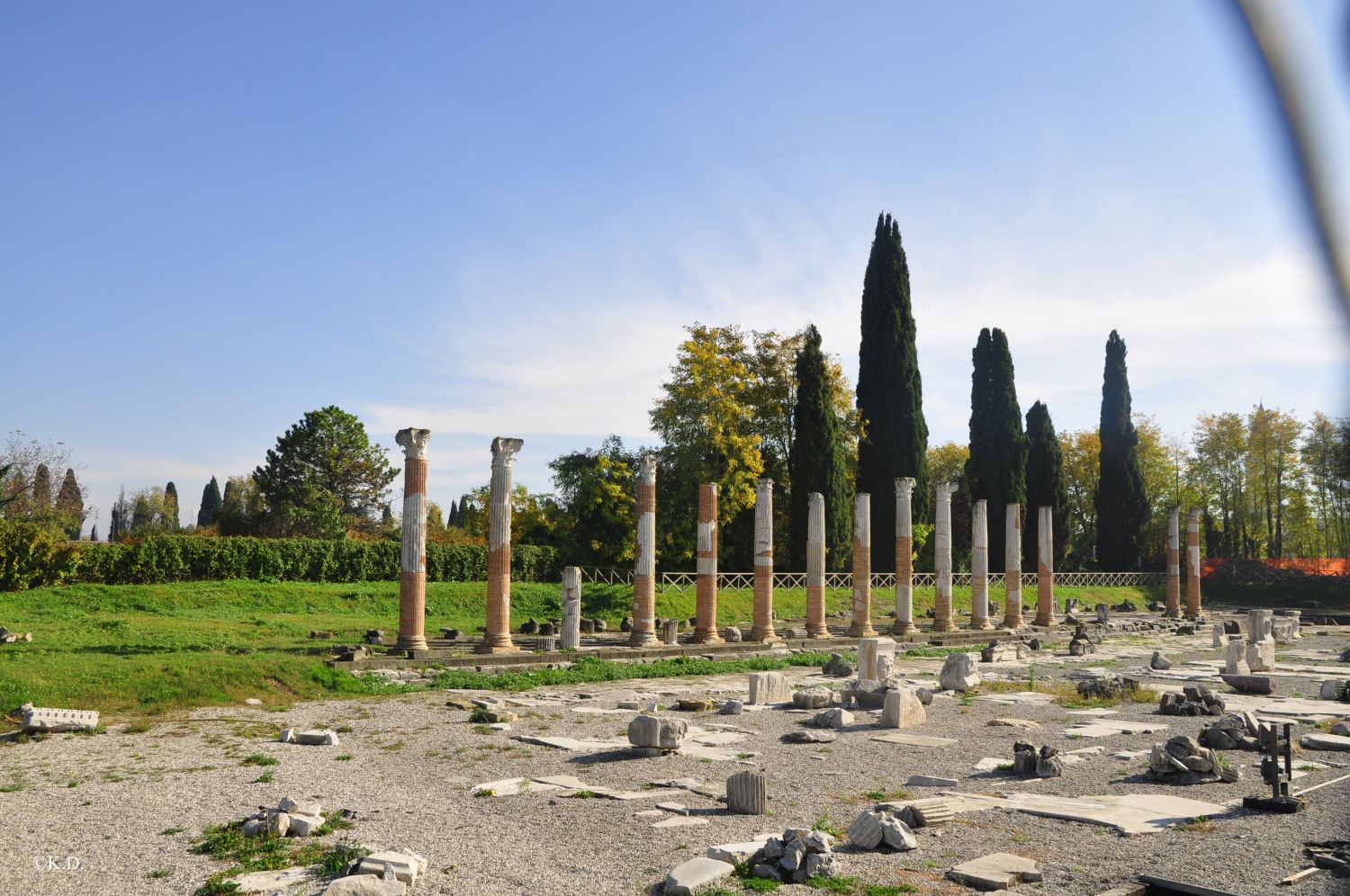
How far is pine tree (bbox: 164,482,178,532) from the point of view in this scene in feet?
289

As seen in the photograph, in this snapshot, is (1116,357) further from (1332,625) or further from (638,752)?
(638,752)

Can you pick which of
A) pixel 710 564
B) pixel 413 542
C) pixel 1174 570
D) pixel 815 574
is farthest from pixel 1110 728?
pixel 1174 570

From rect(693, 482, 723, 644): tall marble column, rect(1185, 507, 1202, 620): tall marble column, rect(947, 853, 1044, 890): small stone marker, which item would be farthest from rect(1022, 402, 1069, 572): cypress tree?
rect(947, 853, 1044, 890): small stone marker

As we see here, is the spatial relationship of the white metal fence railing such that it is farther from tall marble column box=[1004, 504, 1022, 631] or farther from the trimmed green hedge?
tall marble column box=[1004, 504, 1022, 631]

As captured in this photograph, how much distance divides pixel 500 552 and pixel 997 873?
63.7ft

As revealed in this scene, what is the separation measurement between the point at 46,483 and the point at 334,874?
6369 cm

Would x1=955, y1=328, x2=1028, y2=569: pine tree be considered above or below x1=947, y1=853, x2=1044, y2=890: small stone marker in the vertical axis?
above

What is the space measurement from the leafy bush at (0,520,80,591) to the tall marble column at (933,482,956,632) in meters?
31.0

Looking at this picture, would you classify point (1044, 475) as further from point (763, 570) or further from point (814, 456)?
point (763, 570)

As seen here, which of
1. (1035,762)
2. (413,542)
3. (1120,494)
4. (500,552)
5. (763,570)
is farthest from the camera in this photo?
(1120,494)

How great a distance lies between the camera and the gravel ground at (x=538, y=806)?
7.30 meters

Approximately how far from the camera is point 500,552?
83.4 ft

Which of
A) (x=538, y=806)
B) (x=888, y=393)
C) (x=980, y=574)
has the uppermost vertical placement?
(x=888, y=393)

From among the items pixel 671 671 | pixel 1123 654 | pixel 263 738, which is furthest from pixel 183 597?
pixel 1123 654
